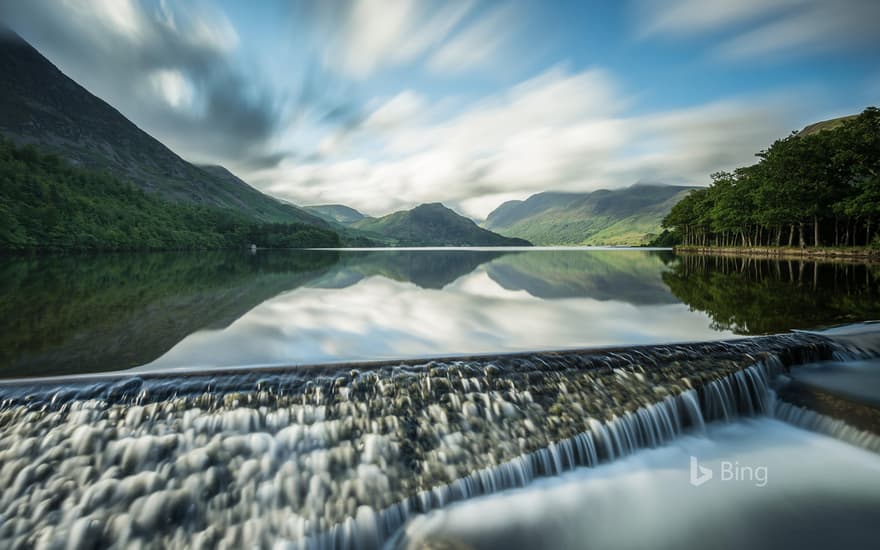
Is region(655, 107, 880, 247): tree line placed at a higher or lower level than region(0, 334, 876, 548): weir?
higher

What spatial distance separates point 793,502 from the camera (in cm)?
514

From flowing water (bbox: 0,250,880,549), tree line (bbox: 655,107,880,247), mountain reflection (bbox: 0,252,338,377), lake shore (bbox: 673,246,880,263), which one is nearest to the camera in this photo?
flowing water (bbox: 0,250,880,549)

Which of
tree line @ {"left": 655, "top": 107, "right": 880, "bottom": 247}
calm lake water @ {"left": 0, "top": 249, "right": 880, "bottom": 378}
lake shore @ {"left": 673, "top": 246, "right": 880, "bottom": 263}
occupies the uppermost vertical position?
tree line @ {"left": 655, "top": 107, "right": 880, "bottom": 247}

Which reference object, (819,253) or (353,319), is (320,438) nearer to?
(353,319)

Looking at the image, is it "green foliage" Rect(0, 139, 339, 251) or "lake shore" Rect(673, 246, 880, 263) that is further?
"green foliage" Rect(0, 139, 339, 251)

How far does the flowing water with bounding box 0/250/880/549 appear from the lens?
4449mm

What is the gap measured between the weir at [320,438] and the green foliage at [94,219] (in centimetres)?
7786

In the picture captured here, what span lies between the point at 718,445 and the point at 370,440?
5.60m

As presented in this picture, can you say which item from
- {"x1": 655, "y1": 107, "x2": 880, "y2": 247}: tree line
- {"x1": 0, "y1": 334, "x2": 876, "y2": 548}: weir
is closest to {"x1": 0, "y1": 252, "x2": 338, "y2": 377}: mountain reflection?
{"x1": 0, "y1": 334, "x2": 876, "y2": 548}: weir

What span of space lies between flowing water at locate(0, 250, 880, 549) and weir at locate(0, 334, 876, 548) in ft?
0.08

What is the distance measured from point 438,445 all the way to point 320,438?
1619 millimetres

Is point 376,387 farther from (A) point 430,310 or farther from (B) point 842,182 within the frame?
(B) point 842,182

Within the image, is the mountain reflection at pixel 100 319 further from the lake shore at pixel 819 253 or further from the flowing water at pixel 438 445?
the lake shore at pixel 819 253

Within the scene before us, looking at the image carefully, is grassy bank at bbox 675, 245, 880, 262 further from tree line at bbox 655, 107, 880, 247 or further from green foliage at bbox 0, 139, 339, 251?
green foliage at bbox 0, 139, 339, 251
